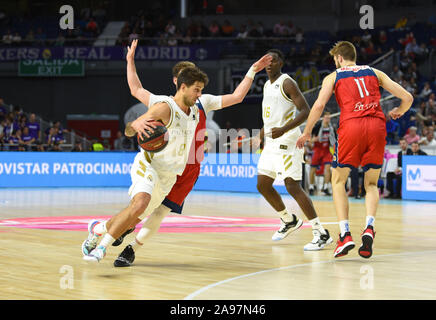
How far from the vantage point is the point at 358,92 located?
7969 millimetres

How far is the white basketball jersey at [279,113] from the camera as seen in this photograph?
30.4ft

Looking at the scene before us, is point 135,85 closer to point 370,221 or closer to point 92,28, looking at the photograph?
point 370,221

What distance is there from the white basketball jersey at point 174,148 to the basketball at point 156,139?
0.17 metres

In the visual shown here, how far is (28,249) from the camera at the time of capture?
330 inches

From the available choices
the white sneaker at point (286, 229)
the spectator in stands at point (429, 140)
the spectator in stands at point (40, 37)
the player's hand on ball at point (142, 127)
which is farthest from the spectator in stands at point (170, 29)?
the player's hand on ball at point (142, 127)

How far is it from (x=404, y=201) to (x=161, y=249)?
10.2 m

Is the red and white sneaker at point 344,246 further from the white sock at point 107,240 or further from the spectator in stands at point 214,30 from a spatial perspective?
the spectator in stands at point 214,30

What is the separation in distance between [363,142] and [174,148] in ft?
6.85

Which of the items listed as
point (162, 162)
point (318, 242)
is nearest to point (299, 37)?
point (318, 242)

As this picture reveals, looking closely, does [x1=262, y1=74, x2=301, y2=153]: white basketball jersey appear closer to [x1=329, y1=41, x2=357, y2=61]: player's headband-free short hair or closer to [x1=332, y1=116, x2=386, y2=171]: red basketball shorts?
[x1=329, y1=41, x2=357, y2=61]: player's headband-free short hair

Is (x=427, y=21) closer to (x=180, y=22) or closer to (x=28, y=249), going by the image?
(x=180, y=22)

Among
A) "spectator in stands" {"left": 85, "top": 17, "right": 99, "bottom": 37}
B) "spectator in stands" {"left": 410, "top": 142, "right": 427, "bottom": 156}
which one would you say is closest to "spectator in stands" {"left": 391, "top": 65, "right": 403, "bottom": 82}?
"spectator in stands" {"left": 410, "top": 142, "right": 427, "bottom": 156}

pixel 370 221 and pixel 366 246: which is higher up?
pixel 370 221
